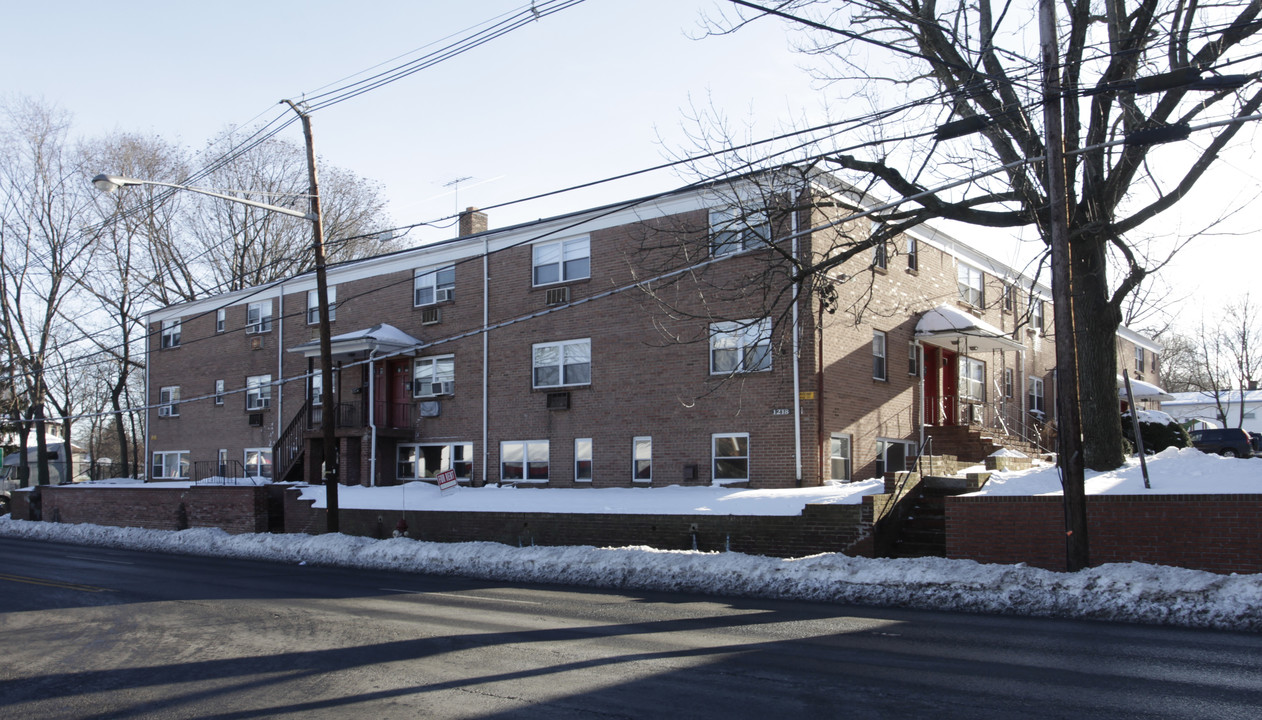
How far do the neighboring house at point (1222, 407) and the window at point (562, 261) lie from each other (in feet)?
152

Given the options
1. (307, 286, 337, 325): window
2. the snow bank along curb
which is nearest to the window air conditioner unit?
the snow bank along curb

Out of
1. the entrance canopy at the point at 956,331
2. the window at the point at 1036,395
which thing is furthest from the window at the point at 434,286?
the window at the point at 1036,395

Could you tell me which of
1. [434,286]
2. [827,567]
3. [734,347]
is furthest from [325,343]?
[827,567]

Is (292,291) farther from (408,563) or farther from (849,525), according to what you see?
(849,525)

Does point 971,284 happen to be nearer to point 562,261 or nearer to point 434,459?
point 562,261

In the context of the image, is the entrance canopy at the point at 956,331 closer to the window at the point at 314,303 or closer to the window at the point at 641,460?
the window at the point at 641,460

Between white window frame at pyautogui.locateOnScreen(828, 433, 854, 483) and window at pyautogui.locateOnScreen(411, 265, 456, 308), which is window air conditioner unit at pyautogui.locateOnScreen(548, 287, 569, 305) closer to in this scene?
window at pyautogui.locateOnScreen(411, 265, 456, 308)

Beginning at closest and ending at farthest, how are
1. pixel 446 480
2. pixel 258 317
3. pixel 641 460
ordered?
1. pixel 446 480
2. pixel 641 460
3. pixel 258 317

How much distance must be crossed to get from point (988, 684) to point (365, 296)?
85.7ft

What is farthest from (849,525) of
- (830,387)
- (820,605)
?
(830,387)

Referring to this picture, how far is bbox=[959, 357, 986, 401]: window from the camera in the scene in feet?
88.9

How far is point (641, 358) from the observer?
23625 millimetres

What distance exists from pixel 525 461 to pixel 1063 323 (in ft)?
52.2

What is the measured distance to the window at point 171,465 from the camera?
36531mm
